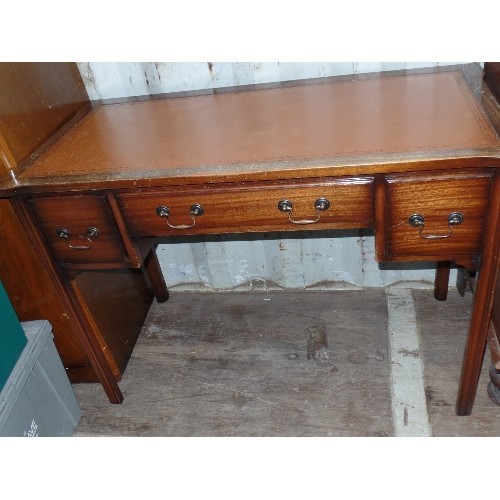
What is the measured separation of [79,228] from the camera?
5.77ft

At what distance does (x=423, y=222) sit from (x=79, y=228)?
3.51 ft

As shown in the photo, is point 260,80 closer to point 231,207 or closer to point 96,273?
point 231,207

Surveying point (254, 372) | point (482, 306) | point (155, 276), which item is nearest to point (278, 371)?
point (254, 372)

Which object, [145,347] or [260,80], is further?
[145,347]

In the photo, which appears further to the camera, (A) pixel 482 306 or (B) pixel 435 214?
(A) pixel 482 306

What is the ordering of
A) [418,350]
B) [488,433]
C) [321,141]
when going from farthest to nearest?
[418,350]
[488,433]
[321,141]

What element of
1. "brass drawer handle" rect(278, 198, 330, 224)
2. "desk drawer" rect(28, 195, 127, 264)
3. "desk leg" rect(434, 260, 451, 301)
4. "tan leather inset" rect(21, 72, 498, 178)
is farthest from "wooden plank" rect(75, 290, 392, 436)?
"tan leather inset" rect(21, 72, 498, 178)

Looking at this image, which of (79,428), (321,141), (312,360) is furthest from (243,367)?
(321,141)

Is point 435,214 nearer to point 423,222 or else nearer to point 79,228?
point 423,222

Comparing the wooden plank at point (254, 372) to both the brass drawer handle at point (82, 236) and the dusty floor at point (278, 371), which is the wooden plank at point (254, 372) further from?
the brass drawer handle at point (82, 236)

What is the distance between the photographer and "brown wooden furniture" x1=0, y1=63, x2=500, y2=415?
1478 mm

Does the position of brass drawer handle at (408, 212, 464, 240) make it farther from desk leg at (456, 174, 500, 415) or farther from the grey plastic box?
the grey plastic box

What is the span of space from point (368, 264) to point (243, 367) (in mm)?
751

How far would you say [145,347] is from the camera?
2.54 meters
